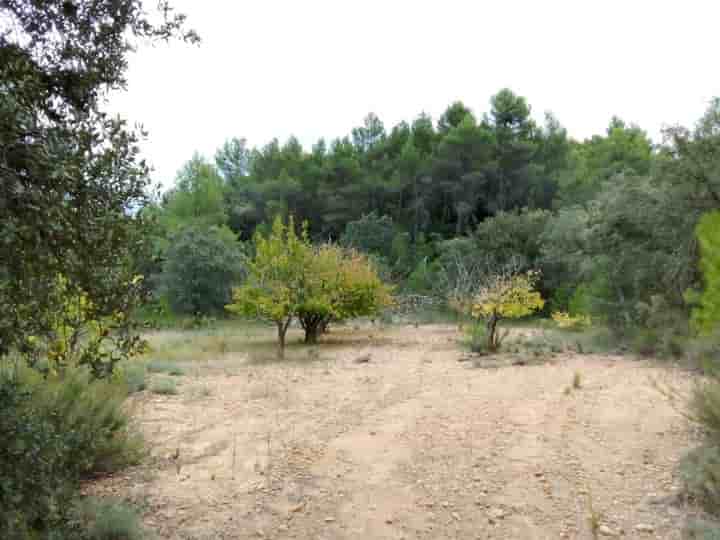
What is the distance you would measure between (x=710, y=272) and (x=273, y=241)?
386 inches

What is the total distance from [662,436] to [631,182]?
1014 cm

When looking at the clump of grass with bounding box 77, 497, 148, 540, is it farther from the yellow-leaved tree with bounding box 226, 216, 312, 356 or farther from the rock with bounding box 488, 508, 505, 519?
the yellow-leaved tree with bounding box 226, 216, 312, 356

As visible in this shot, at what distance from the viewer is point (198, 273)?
25.8 meters

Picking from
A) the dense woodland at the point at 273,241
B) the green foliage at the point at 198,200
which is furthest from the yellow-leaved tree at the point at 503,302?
the green foliage at the point at 198,200

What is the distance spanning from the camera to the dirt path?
14.0 ft

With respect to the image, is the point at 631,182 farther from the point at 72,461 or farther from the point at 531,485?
the point at 72,461

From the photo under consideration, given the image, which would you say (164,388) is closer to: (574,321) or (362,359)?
(362,359)

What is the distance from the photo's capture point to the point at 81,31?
12.0 feet

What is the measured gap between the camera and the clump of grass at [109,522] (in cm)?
370

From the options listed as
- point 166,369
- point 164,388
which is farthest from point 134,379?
point 166,369

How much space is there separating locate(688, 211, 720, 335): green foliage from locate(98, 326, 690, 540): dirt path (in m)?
2.23

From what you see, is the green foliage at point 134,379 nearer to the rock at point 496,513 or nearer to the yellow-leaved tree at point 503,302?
the rock at point 496,513

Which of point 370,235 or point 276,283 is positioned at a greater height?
point 370,235

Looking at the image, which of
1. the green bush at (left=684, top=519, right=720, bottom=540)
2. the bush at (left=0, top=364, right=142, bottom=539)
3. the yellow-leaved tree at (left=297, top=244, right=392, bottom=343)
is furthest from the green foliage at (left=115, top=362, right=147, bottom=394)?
the green bush at (left=684, top=519, right=720, bottom=540)
